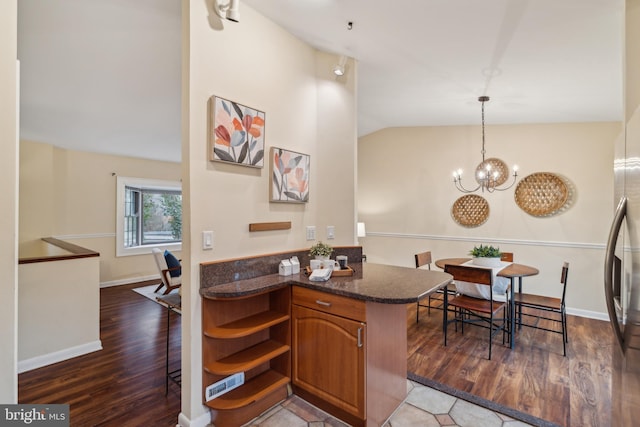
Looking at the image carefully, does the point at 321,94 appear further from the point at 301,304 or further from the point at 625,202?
the point at 625,202

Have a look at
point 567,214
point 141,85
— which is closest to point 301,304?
point 141,85

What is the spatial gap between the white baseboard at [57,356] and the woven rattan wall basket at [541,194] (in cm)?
532

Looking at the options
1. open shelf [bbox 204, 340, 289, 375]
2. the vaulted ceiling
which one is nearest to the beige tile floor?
open shelf [bbox 204, 340, 289, 375]

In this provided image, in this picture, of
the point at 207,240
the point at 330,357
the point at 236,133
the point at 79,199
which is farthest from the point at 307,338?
the point at 79,199

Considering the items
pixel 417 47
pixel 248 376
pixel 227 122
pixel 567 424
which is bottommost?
pixel 567 424

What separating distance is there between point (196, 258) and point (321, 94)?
1.78m

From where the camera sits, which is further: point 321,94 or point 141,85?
point 141,85

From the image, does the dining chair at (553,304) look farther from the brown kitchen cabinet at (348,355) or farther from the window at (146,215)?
the window at (146,215)

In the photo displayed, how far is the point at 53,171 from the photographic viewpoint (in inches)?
194

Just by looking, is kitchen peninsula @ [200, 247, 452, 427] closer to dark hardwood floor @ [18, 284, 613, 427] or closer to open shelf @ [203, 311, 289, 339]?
open shelf @ [203, 311, 289, 339]

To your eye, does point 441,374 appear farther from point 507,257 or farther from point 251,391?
point 507,257

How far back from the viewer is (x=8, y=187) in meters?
1.07

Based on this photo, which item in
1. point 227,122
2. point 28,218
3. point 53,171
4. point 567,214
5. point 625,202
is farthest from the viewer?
point 53,171

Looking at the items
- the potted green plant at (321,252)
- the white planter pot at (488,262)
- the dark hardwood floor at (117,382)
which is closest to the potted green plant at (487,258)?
the white planter pot at (488,262)
